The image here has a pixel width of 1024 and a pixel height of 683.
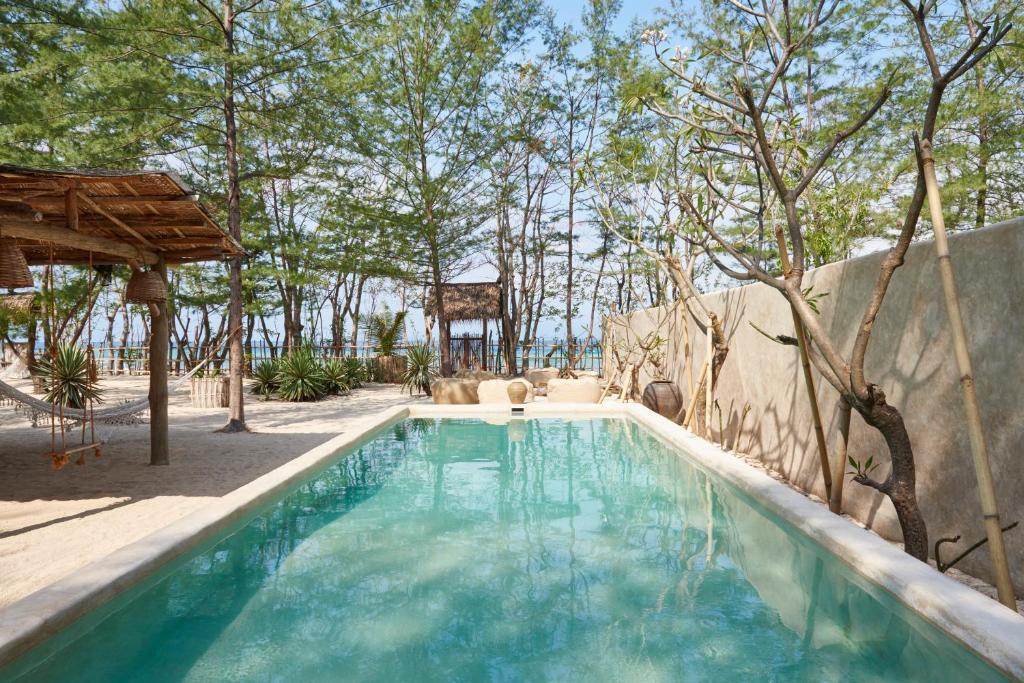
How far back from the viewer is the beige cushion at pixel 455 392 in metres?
11.1

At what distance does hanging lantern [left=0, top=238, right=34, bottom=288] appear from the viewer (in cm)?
374

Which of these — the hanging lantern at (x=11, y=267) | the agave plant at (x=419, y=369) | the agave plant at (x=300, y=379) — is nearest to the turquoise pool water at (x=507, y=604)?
the hanging lantern at (x=11, y=267)

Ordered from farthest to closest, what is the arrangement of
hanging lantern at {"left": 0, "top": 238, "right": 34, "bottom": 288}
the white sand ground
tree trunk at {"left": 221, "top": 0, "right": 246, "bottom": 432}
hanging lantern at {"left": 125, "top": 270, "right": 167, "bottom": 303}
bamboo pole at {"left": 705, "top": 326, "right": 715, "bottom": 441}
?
tree trunk at {"left": 221, "top": 0, "right": 246, "bottom": 432} → bamboo pole at {"left": 705, "top": 326, "right": 715, "bottom": 441} → hanging lantern at {"left": 125, "top": 270, "right": 167, "bottom": 303} → hanging lantern at {"left": 0, "top": 238, "right": 34, "bottom": 288} → the white sand ground

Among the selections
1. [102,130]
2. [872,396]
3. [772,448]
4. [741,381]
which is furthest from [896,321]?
[102,130]

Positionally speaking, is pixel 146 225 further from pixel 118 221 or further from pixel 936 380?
pixel 936 380

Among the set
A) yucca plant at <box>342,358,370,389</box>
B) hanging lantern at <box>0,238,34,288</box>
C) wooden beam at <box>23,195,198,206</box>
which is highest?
wooden beam at <box>23,195,198,206</box>

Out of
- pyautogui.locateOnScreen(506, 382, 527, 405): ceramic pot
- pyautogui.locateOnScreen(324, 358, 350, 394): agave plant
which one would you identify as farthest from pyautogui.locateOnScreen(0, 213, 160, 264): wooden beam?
pyautogui.locateOnScreen(324, 358, 350, 394): agave plant

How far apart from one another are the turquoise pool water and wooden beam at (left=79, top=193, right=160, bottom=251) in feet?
7.76

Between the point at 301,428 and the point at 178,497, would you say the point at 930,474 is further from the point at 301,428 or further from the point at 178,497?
the point at 301,428

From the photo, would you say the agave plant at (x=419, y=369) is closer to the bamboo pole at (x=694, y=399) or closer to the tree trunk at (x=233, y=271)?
the tree trunk at (x=233, y=271)

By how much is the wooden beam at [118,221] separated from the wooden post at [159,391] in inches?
12.9

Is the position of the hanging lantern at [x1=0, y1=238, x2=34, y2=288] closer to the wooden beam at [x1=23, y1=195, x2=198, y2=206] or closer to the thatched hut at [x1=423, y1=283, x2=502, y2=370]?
the wooden beam at [x1=23, y1=195, x2=198, y2=206]

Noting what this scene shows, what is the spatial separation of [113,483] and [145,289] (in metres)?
1.58

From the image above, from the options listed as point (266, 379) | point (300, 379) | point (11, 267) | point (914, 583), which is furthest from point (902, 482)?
point (266, 379)
